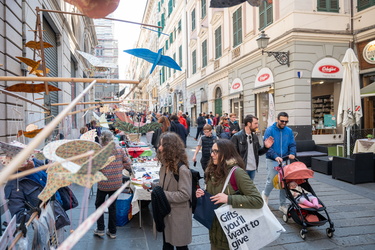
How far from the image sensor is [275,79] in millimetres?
13453

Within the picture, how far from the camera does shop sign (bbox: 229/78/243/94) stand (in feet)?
55.7

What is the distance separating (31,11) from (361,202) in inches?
330

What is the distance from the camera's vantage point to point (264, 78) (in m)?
14.3

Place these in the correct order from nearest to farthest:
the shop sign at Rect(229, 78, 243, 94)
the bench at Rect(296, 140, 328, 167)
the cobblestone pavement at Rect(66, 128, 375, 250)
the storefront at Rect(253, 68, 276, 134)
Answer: the cobblestone pavement at Rect(66, 128, 375, 250)
the bench at Rect(296, 140, 328, 167)
the storefront at Rect(253, 68, 276, 134)
the shop sign at Rect(229, 78, 243, 94)

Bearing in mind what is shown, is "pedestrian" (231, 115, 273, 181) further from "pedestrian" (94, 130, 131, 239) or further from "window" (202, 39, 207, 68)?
"window" (202, 39, 207, 68)

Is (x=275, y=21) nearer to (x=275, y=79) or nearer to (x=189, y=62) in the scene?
(x=275, y=79)

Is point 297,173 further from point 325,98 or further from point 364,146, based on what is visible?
point 325,98

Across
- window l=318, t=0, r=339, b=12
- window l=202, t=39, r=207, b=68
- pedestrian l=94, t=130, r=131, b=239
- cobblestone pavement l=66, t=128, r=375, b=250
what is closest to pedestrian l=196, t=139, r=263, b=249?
cobblestone pavement l=66, t=128, r=375, b=250

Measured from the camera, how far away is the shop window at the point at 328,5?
12.2 m

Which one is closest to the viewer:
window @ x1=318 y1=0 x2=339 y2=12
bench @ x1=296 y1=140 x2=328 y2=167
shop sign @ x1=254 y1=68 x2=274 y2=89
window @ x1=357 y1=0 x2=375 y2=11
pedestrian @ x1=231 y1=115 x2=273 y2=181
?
pedestrian @ x1=231 y1=115 x2=273 y2=181

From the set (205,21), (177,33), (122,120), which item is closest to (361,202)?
(122,120)

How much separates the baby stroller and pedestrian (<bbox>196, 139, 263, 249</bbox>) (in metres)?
2.03

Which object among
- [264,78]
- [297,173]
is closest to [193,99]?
[264,78]

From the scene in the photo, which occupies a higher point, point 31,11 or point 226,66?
point 226,66
